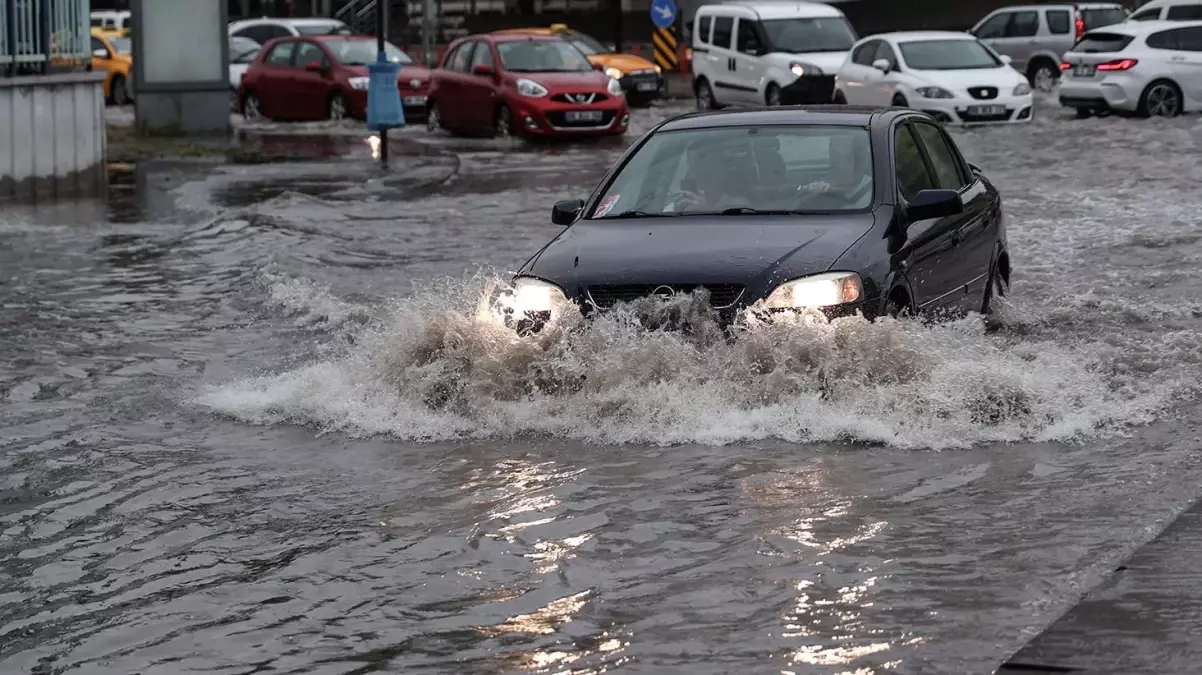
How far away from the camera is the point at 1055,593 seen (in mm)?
6090

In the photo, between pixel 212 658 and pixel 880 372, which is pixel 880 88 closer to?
pixel 880 372

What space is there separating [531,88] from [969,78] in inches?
239

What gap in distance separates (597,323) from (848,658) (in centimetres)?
352

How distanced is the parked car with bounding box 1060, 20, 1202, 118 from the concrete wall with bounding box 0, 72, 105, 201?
49.3ft

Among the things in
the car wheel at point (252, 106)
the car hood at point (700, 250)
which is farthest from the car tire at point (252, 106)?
the car hood at point (700, 250)

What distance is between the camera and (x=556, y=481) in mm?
7891

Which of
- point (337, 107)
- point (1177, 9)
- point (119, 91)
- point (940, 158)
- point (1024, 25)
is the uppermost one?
point (1177, 9)

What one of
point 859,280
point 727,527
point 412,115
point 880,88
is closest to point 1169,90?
point 880,88

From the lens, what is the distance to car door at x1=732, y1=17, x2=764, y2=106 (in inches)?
1267

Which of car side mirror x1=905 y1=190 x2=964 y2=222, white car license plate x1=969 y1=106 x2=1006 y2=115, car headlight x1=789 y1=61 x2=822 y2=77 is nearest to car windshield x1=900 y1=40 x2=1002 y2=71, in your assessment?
white car license plate x1=969 y1=106 x2=1006 y2=115

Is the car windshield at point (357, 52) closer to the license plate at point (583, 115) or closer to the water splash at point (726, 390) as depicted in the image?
the license plate at point (583, 115)

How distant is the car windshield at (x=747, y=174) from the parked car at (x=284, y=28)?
2984cm

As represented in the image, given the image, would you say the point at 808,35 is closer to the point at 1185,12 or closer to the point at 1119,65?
the point at 1119,65

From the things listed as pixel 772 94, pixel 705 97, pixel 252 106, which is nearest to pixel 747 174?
pixel 772 94
